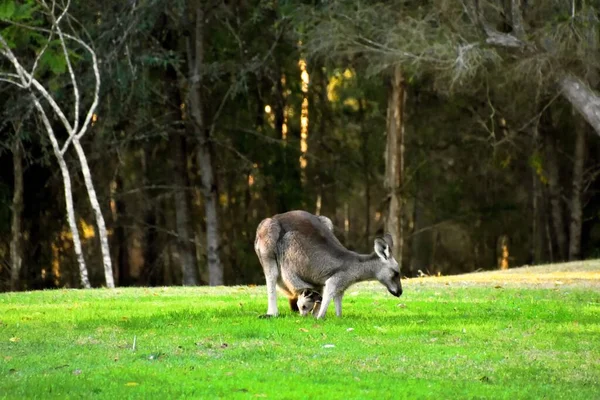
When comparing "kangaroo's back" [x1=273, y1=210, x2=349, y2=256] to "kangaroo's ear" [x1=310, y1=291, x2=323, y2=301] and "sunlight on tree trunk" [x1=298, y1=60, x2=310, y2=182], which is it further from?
"sunlight on tree trunk" [x1=298, y1=60, x2=310, y2=182]

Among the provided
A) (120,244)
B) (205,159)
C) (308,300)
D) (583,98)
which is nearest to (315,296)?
(308,300)

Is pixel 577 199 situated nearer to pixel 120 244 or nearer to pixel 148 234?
pixel 148 234

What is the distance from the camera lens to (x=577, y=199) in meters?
35.5

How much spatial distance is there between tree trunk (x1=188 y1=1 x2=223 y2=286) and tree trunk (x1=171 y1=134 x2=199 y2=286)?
110 centimetres

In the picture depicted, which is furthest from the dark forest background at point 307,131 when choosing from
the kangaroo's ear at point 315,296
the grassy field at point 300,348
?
the kangaroo's ear at point 315,296

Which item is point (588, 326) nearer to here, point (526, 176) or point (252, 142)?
point (252, 142)

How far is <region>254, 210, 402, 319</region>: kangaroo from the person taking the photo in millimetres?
14672

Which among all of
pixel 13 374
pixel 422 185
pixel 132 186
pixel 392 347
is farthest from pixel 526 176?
pixel 13 374

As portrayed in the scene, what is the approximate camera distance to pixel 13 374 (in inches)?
424

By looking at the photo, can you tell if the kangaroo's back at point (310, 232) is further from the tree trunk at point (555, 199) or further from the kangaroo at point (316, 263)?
the tree trunk at point (555, 199)

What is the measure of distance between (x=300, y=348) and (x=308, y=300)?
273 cm

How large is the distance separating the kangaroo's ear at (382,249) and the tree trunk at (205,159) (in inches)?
754

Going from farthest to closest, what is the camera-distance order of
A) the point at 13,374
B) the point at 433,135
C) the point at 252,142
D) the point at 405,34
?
the point at 433,135
the point at 252,142
the point at 405,34
the point at 13,374

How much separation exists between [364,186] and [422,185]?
8.69 feet
